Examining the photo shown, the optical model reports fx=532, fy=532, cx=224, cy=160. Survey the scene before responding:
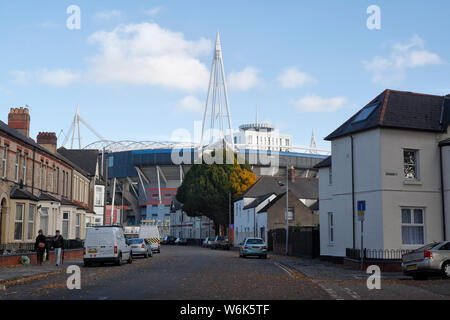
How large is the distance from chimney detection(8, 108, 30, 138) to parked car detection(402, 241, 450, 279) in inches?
1118

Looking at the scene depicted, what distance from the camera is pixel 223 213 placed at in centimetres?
7200

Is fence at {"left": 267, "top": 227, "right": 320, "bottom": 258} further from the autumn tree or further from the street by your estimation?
the street

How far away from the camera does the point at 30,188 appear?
33000 millimetres

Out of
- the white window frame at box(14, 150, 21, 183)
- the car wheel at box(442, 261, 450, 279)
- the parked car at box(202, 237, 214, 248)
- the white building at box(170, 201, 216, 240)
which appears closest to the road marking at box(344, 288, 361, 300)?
the car wheel at box(442, 261, 450, 279)

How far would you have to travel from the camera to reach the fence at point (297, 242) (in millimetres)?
36344

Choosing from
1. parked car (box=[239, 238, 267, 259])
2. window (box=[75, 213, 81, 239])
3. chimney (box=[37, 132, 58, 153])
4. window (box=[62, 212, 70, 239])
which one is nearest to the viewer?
parked car (box=[239, 238, 267, 259])

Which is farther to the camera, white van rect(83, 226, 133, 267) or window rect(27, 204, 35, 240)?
window rect(27, 204, 35, 240)

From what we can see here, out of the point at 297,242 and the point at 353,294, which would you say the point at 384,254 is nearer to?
the point at 353,294

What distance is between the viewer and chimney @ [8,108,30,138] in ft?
122

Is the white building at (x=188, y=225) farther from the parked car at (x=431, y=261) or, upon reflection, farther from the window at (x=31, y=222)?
the parked car at (x=431, y=261)

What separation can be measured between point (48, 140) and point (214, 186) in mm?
31539
